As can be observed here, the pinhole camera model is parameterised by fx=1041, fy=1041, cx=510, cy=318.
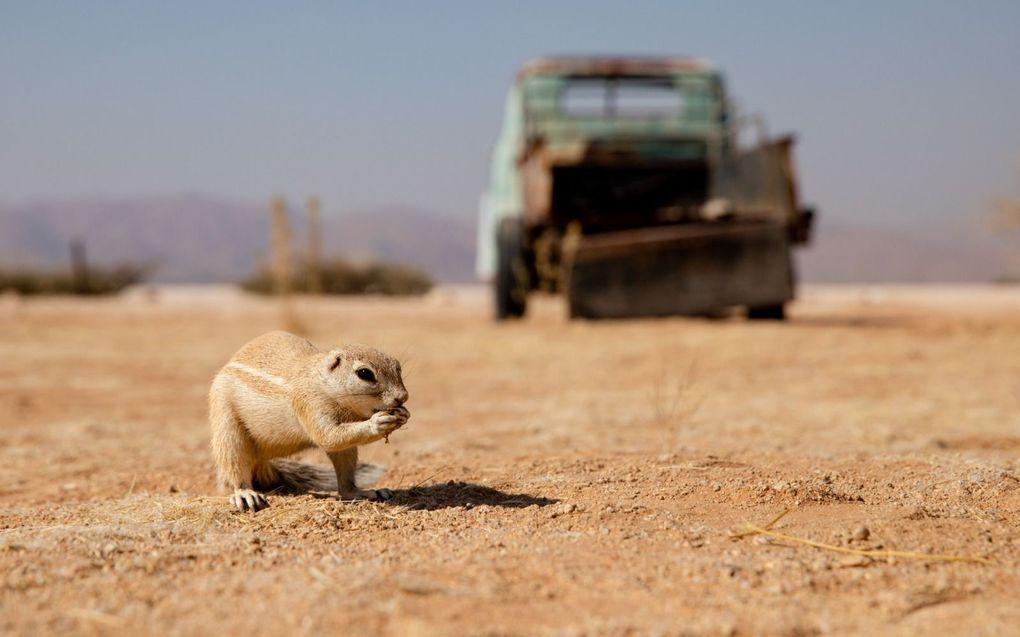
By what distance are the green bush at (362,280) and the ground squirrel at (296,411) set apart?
2468cm

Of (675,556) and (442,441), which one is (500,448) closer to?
(442,441)

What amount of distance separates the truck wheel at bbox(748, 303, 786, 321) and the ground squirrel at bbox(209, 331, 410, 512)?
895cm

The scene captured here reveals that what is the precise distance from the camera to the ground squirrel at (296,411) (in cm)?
344

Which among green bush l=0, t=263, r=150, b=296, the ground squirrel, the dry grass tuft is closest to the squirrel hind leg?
the ground squirrel

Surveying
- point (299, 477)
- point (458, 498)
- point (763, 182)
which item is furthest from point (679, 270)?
point (458, 498)

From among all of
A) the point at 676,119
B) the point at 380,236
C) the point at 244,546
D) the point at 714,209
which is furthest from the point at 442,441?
the point at 380,236

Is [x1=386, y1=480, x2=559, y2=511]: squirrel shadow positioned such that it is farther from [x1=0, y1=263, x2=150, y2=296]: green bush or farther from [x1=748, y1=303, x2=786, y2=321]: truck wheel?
[x1=0, y1=263, x2=150, y2=296]: green bush

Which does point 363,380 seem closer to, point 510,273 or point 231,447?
point 231,447

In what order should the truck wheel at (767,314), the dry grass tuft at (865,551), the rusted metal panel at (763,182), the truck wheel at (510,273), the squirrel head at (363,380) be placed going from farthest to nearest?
the truck wheel at (767,314) < the truck wheel at (510,273) < the rusted metal panel at (763,182) < the squirrel head at (363,380) < the dry grass tuft at (865,551)

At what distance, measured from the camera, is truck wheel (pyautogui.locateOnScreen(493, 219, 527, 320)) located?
1179 cm

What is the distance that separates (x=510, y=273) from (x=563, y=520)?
913cm

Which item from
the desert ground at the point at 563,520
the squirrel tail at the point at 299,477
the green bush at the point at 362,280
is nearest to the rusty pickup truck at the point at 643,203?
the desert ground at the point at 563,520

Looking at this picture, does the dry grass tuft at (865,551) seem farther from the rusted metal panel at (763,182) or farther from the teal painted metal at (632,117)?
the teal painted metal at (632,117)

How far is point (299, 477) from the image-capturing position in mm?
3932
